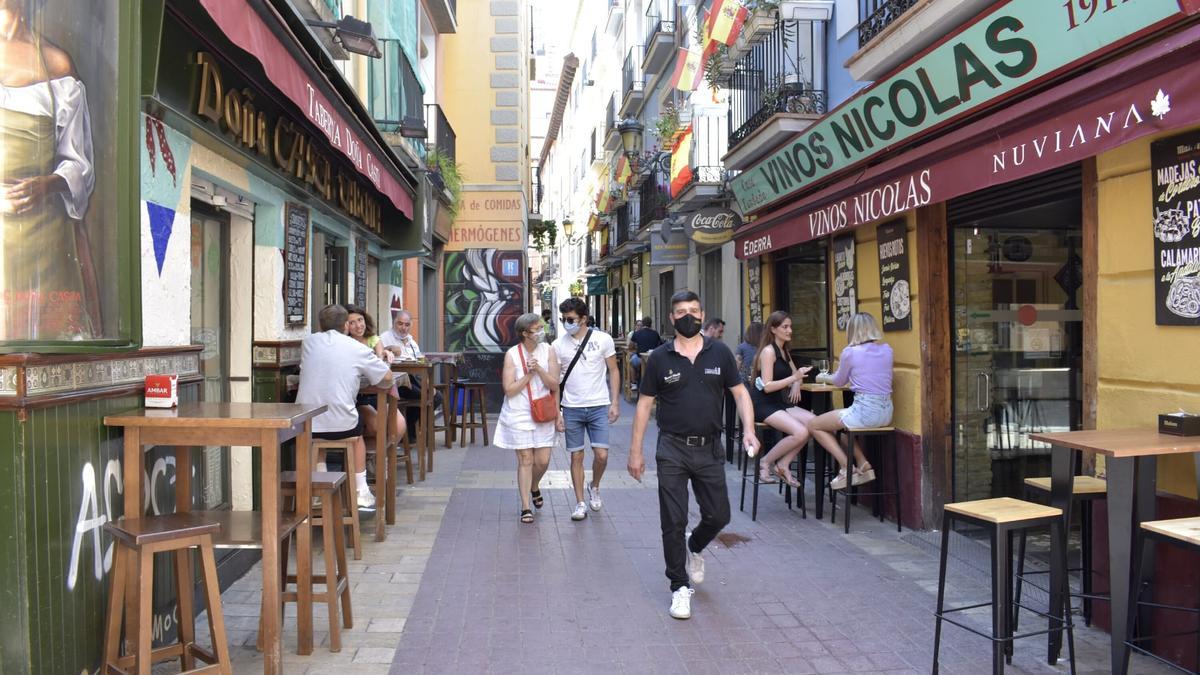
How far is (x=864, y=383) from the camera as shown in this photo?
690cm

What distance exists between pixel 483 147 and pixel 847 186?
442 inches

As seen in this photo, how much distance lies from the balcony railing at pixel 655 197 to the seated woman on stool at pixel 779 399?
31.2 feet

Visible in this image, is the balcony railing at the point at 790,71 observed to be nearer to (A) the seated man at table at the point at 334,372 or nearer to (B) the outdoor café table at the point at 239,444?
(A) the seated man at table at the point at 334,372

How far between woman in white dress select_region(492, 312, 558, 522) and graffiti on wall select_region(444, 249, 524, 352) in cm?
965

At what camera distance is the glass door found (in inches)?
277

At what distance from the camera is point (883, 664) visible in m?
4.19

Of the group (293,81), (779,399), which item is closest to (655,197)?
(779,399)

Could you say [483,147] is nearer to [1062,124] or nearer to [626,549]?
[626,549]

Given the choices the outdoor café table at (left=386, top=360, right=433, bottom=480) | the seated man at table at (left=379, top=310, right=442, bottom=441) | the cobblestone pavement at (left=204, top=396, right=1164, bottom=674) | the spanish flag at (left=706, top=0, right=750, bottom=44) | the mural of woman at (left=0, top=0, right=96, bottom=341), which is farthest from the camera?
the spanish flag at (left=706, top=0, right=750, bottom=44)

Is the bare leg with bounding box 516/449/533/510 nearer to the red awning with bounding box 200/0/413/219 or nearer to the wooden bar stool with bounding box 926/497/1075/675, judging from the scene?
the red awning with bounding box 200/0/413/219

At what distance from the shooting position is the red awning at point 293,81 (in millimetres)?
3695

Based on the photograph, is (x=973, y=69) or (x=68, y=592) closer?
(x=68, y=592)

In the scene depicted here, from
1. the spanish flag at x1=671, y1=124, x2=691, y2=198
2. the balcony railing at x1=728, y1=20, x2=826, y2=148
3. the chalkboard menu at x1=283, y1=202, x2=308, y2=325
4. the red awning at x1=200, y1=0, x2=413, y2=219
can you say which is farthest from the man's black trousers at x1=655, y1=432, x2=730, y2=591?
the spanish flag at x1=671, y1=124, x2=691, y2=198

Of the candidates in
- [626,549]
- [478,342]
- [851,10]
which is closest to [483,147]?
[478,342]
